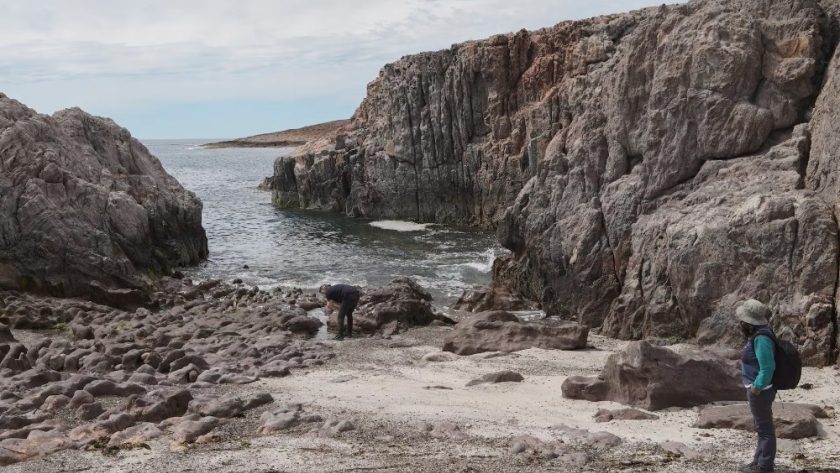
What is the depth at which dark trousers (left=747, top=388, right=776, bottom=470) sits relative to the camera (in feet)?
32.5

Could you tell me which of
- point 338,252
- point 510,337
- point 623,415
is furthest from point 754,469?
point 338,252

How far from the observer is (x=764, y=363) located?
9.81 metres

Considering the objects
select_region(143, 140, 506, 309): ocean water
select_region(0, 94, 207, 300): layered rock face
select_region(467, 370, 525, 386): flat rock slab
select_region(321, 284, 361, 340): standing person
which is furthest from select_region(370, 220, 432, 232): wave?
select_region(467, 370, 525, 386): flat rock slab

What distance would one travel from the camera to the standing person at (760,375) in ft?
32.2

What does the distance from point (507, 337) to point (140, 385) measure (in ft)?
27.9

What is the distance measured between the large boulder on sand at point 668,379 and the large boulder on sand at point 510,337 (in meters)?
5.38

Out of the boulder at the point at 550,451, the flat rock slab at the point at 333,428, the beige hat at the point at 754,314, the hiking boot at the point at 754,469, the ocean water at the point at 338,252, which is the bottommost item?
the ocean water at the point at 338,252

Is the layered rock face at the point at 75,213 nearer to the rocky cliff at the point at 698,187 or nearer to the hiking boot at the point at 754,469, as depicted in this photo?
the rocky cliff at the point at 698,187

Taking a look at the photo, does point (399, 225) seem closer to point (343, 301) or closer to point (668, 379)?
point (343, 301)

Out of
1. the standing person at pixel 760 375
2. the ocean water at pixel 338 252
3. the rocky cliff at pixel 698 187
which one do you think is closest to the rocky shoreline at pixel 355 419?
→ the standing person at pixel 760 375

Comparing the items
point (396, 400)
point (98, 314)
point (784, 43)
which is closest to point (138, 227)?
point (98, 314)

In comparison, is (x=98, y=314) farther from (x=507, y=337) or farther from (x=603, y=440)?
(x=603, y=440)

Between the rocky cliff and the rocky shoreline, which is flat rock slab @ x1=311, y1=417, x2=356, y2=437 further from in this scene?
the rocky cliff

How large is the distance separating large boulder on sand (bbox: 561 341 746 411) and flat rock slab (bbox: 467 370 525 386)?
2.13m
